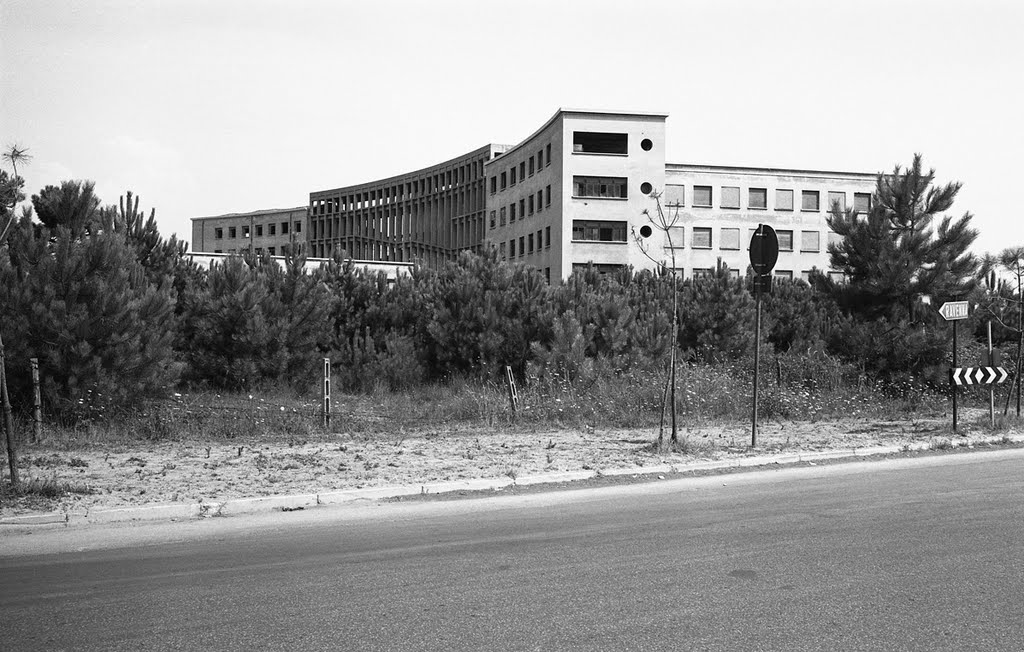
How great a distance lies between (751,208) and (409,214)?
127 ft

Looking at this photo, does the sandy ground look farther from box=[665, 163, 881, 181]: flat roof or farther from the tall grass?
box=[665, 163, 881, 181]: flat roof

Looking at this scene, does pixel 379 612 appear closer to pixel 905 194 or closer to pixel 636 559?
pixel 636 559

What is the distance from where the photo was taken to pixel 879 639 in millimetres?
4738

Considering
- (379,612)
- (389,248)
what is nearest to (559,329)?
(379,612)

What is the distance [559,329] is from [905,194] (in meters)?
8.69

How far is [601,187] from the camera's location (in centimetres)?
6744

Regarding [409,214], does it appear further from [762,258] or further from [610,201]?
[762,258]

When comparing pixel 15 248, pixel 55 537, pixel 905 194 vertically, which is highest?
pixel 905 194

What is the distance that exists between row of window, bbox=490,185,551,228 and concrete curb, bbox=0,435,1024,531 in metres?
58.6

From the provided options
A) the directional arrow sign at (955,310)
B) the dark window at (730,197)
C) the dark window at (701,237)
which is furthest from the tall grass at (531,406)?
the dark window at (730,197)

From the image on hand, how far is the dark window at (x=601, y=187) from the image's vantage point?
6725 cm

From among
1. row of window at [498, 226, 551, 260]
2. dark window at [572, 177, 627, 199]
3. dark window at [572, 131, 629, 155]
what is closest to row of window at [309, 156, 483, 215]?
row of window at [498, 226, 551, 260]

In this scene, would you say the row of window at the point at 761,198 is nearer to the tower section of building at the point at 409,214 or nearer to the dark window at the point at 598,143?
the dark window at the point at 598,143

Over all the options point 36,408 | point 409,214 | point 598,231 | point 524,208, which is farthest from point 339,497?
point 409,214
